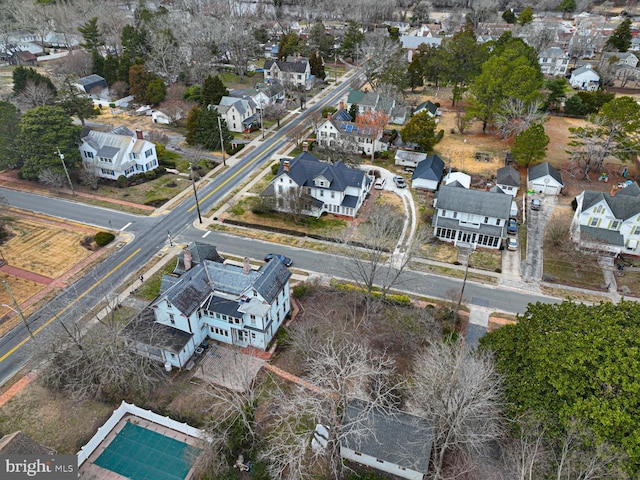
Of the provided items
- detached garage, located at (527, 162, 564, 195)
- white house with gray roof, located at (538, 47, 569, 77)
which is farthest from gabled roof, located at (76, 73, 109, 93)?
white house with gray roof, located at (538, 47, 569, 77)

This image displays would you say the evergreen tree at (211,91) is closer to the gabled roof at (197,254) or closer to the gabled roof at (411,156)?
the gabled roof at (411,156)

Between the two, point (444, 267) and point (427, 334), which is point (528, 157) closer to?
point (444, 267)

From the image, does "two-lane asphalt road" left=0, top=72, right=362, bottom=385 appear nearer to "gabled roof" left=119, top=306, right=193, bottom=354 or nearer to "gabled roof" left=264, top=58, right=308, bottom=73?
"gabled roof" left=119, top=306, right=193, bottom=354

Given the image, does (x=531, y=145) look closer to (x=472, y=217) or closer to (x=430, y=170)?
(x=430, y=170)

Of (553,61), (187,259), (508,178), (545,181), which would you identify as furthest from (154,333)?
(553,61)

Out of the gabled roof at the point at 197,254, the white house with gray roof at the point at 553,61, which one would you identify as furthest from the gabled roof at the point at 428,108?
the gabled roof at the point at 197,254

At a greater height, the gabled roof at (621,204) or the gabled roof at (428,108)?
the gabled roof at (428,108)
